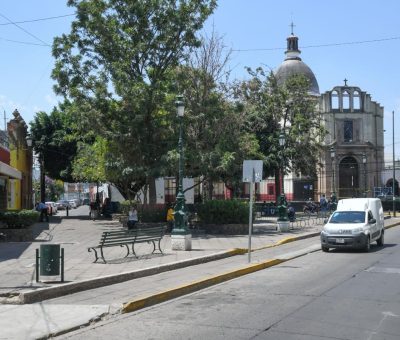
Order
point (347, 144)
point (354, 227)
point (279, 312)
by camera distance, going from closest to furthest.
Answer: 1. point (279, 312)
2. point (354, 227)
3. point (347, 144)

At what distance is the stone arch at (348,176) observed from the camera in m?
71.2

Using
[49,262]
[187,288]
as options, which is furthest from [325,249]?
[49,262]

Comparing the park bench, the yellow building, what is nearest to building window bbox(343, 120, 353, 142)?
the yellow building

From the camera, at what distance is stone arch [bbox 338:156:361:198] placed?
71.2 m

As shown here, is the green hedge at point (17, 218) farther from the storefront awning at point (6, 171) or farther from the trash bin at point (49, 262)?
the trash bin at point (49, 262)

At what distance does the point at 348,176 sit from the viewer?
235 feet

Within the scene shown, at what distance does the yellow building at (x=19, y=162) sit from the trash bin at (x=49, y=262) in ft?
78.9

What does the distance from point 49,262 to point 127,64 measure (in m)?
17.2

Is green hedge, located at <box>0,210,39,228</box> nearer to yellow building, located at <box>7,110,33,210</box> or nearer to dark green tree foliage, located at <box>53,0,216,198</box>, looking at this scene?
dark green tree foliage, located at <box>53,0,216,198</box>

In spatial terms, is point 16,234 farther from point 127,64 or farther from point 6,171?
point 127,64

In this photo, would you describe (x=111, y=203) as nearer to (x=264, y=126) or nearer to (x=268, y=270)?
(x=264, y=126)

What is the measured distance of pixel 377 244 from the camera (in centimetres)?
2227

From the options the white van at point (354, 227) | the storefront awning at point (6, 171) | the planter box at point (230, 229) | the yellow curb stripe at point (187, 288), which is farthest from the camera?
the planter box at point (230, 229)

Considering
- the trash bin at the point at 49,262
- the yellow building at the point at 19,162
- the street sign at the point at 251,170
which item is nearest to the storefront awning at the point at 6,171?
the yellow building at the point at 19,162
